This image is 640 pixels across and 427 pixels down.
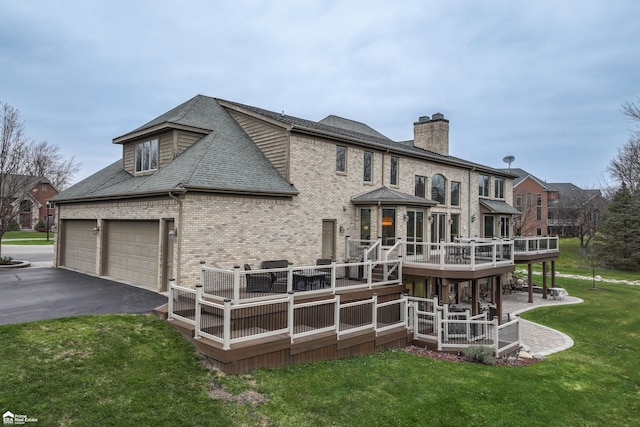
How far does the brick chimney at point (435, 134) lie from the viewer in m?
26.2

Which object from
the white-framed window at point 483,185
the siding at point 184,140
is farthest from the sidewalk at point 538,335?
the siding at point 184,140

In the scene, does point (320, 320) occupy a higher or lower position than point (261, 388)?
higher

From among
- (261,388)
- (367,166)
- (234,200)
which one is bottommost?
(261,388)

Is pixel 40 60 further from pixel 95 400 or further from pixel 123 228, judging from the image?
pixel 95 400

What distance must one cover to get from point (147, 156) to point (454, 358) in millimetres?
15029

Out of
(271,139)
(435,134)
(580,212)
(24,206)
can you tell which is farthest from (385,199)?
(580,212)

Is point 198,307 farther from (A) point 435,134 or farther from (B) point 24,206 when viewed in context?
(B) point 24,206

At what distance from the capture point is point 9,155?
74.5 ft

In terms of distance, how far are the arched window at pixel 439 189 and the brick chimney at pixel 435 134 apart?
3947 mm

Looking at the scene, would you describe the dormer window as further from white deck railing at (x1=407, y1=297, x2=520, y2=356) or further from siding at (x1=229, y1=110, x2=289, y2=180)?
white deck railing at (x1=407, y1=297, x2=520, y2=356)

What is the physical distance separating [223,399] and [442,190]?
62.9ft

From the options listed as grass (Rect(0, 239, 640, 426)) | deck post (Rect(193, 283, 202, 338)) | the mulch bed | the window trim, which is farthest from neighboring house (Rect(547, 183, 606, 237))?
deck post (Rect(193, 283, 202, 338))

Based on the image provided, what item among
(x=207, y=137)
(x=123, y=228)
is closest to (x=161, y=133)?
(x=207, y=137)

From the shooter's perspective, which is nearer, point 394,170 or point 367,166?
point 367,166
